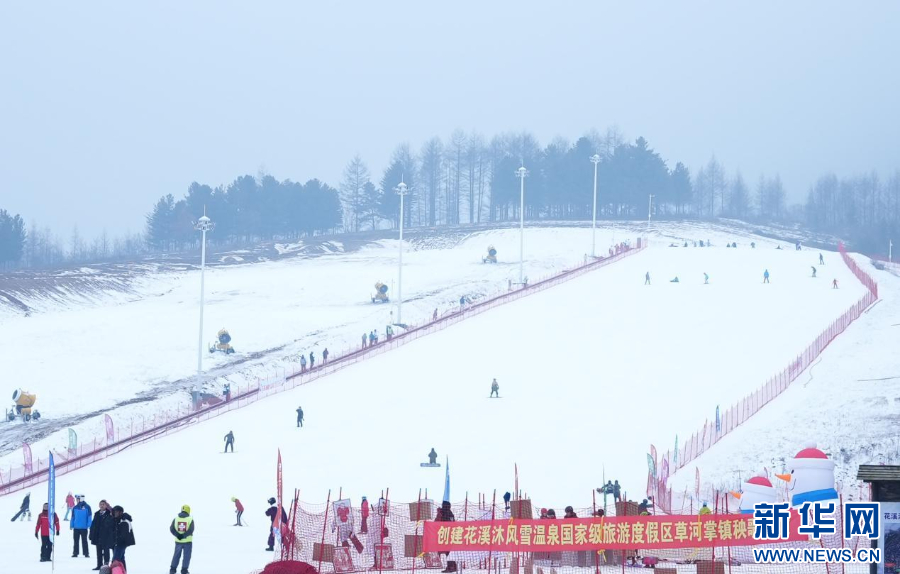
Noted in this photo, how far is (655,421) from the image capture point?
138 ft

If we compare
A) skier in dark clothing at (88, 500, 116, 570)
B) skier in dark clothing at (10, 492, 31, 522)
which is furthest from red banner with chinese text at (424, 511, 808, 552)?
skier in dark clothing at (10, 492, 31, 522)

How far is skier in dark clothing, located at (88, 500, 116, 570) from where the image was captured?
19828 mm

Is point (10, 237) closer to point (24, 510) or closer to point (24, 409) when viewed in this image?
point (24, 409)

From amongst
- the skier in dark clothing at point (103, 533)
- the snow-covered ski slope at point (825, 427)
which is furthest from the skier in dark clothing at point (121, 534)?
the snow-covered ski slope at point (825, 427)

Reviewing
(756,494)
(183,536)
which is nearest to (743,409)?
(756,494)

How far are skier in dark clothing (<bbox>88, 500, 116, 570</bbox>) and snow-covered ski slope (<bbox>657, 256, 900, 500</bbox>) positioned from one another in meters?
17.6

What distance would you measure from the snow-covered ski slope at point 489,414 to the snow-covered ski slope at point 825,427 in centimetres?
233

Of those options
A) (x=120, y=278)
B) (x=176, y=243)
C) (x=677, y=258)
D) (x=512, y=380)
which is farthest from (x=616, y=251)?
(x=176, y=243)

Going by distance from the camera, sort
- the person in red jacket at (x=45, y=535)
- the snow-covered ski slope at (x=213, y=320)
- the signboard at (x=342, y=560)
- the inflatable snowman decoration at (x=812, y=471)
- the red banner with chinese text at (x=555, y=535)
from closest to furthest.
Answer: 1. the red banner with chinese text at (x=555, y=535)
2. the signboard at (x=342, y=560)
3. the person in red jacket at (x=45, y=535)
4. the inflatable snowman decoration at (x=812, y=471)
5. the snow-covered ski slope at (x=213, y=320)

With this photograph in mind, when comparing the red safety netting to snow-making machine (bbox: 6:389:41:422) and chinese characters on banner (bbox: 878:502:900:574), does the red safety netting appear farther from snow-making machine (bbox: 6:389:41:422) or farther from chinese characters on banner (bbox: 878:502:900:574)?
snow-making machine (bbox: 6:389:41:422)

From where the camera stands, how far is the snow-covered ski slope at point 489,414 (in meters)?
32.9

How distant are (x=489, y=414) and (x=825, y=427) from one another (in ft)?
38.7

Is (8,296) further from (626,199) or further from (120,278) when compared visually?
(626,199)

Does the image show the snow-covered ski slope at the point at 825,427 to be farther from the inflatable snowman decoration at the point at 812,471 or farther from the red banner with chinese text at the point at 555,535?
the red banner with chinese text at the point at 555,535
